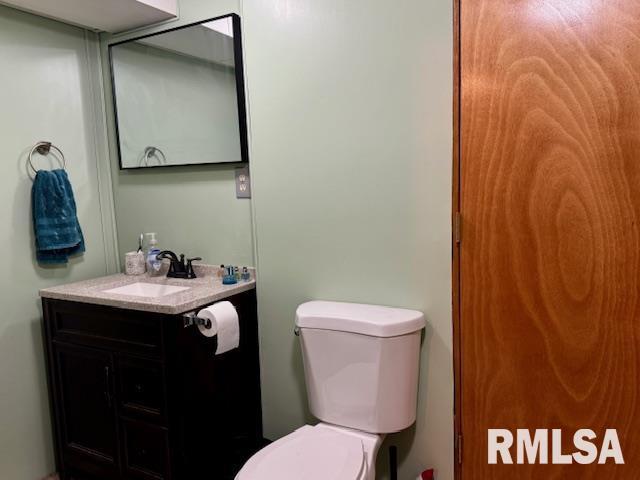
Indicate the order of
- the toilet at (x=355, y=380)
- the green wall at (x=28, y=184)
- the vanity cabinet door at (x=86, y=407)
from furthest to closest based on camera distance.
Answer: the green wall at (x=28, y=184)
the vanity cabinet door at (x=86, y=407)
the toilet at (x=355, y=380)

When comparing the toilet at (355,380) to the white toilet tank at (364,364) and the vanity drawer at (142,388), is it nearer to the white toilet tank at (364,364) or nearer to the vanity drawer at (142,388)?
the white toilet tank at (364,364)

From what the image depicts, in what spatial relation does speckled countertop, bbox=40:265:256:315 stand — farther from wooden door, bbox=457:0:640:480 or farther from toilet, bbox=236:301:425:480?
wooden door, bbox=457:0:640:480

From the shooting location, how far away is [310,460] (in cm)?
136

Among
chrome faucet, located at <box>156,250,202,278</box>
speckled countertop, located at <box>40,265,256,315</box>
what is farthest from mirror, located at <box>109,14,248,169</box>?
speckled countertop, located at <box>40,265,256,315</box>

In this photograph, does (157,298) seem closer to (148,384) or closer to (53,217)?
(148,384)

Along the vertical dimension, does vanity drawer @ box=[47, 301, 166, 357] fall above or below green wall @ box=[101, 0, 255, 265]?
below

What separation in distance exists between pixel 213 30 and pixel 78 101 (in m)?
0.80

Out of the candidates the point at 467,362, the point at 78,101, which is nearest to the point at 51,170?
the point at 78,101

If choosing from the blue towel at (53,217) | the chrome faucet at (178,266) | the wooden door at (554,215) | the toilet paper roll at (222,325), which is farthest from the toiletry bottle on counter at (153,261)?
the wooden door at (554,215)

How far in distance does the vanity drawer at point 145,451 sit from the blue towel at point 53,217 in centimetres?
83

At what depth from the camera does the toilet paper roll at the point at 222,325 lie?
→ 5.29 ft

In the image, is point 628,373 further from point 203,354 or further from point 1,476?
point 1,476

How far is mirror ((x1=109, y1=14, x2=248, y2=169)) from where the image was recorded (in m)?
1.90

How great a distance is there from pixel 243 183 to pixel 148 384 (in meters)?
0.89
